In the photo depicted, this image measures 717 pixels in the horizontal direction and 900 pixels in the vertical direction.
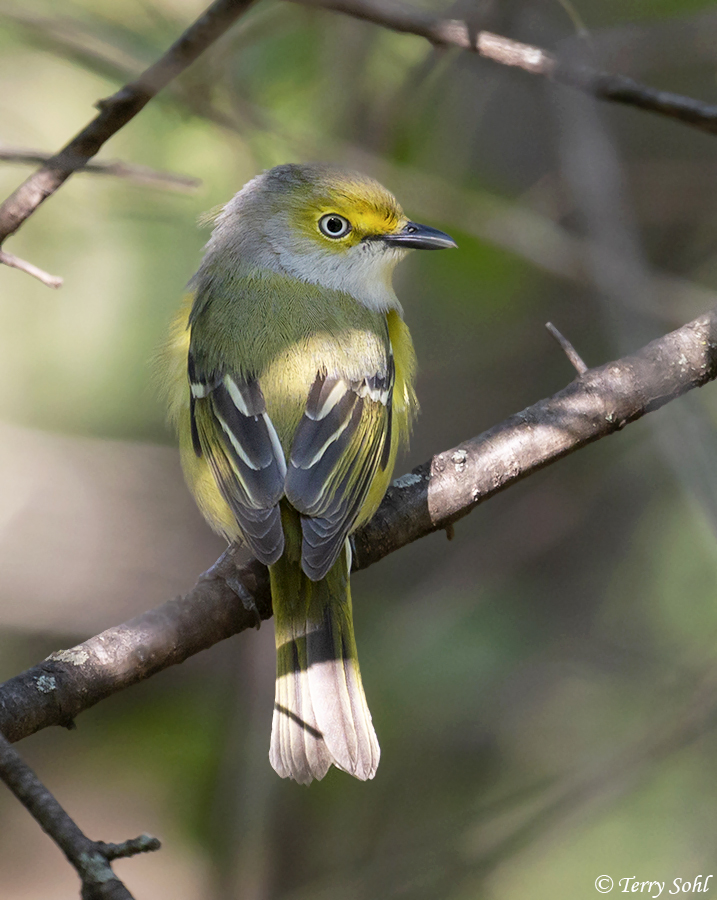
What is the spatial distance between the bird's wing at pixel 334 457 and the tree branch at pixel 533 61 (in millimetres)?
1202

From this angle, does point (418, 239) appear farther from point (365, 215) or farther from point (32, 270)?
point (32, 270)

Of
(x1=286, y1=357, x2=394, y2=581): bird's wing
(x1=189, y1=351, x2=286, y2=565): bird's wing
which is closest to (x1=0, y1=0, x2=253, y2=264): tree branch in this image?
(x1=189, y1=351, x2=286, y2=565): bird's wing

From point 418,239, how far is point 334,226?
0.37m

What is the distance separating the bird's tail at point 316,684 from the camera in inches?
113

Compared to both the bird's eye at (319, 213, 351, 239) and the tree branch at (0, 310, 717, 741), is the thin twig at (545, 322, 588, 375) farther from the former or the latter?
the bird's eye at (319, 213, 351, 239)

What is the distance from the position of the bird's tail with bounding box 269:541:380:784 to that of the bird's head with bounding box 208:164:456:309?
142 centimetres

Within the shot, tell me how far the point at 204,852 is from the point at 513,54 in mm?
3959

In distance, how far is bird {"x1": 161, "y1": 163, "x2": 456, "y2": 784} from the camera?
290cm

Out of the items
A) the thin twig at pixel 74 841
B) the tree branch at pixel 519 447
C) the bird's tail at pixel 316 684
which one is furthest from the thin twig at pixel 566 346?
the thin twig at pixel 74 841

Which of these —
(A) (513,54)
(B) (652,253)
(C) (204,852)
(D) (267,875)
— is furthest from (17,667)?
(B) (652,253)

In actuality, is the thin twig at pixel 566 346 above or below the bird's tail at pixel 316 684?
above

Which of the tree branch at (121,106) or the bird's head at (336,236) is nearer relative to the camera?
the tree branch at (121,106)

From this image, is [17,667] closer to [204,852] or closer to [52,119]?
[204,852]

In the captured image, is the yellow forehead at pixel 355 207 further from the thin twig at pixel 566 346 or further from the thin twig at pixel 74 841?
the thin twig at pixel 74 841
